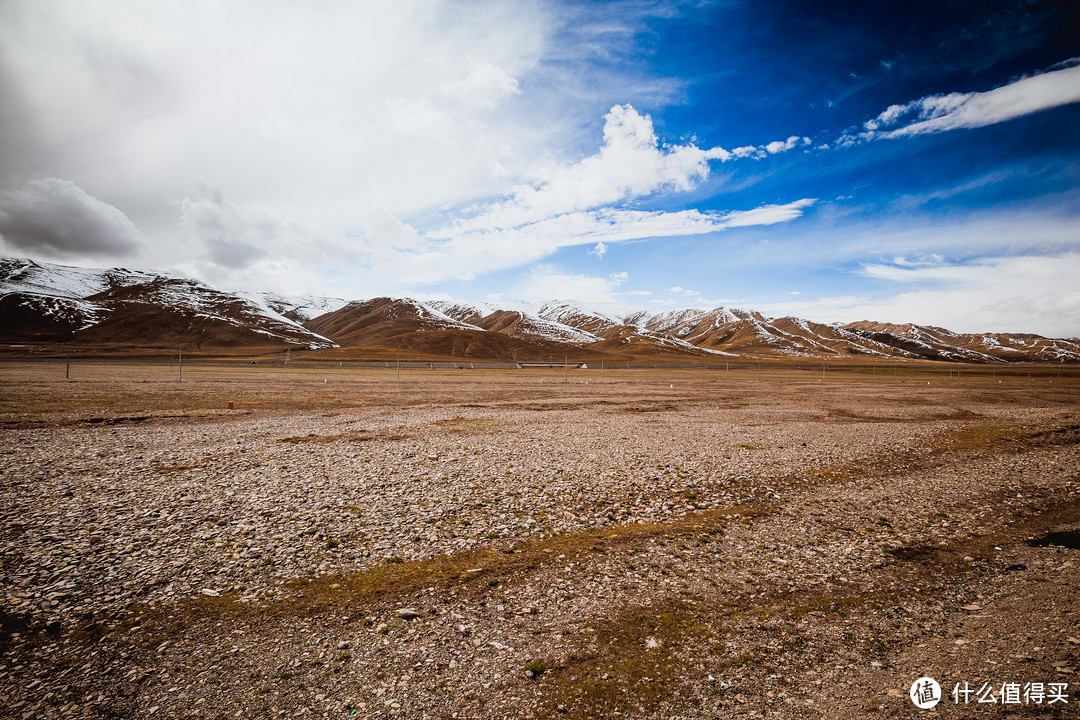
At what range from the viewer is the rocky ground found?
5.45 meters

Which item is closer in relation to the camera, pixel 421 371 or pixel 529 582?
pixel 529 582

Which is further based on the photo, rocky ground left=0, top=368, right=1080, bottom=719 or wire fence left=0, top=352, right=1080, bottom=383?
wire fence left=0, top=352, right=1080, bottom=383

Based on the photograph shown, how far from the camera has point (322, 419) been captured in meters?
26.1

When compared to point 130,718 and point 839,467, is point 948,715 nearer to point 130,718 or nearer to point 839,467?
point 130,718

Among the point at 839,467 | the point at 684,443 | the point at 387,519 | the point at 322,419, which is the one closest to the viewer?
the point at 387,519

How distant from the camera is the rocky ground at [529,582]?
214 inches

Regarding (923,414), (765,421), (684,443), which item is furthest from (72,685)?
(923,414)

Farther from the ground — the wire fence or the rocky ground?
the wire fence

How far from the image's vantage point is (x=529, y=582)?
8.19m

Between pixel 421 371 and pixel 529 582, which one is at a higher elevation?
pixel 421 371

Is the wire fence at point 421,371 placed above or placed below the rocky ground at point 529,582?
above

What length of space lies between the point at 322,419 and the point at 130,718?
22.6 metres

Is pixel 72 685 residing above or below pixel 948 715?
below

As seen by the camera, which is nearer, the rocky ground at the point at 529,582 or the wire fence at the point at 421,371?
the rocky ground at the point at 529,582
